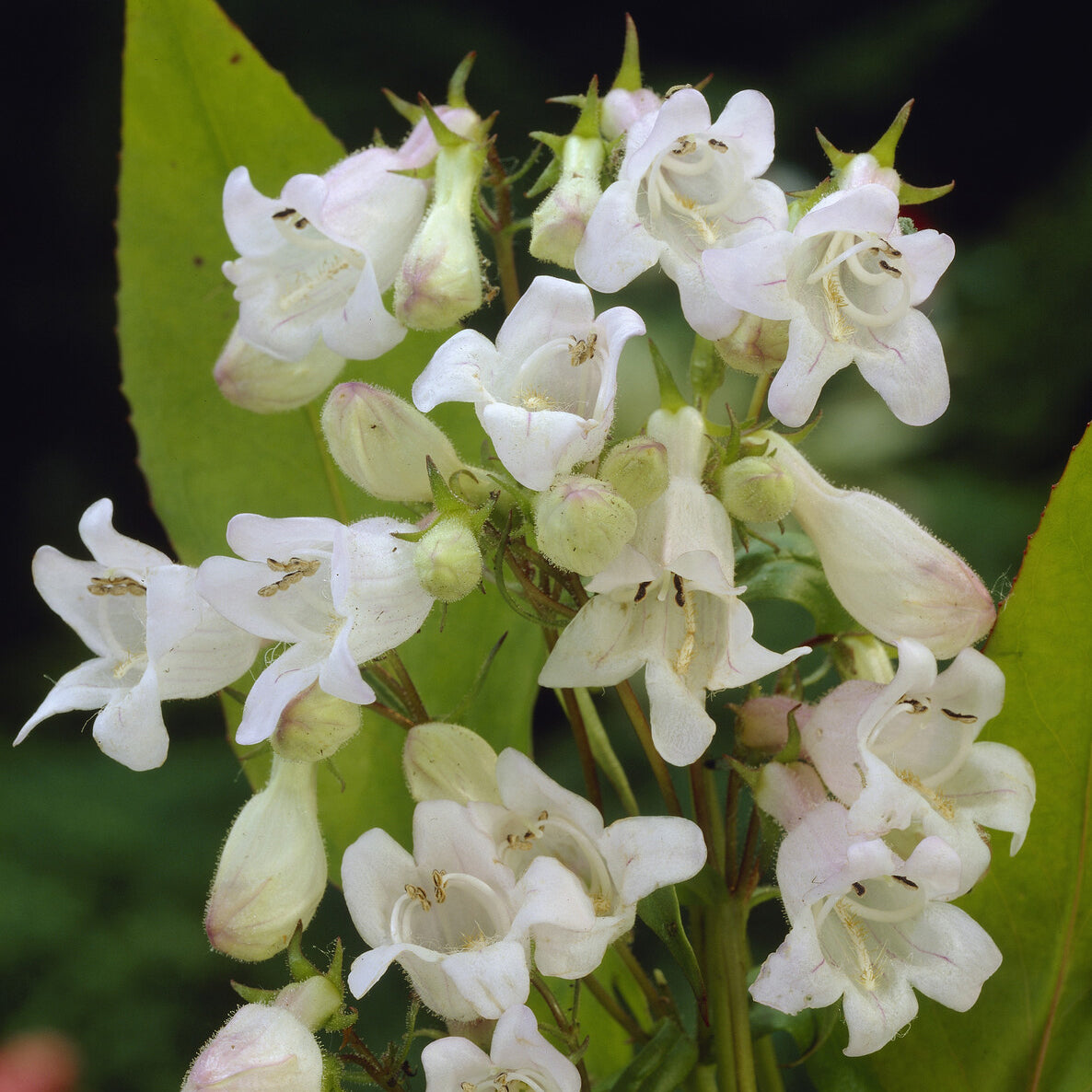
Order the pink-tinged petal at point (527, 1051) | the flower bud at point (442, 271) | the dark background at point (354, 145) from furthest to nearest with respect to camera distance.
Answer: the dark background at point (354, 145)
the flower bud at point (442, 271)
the pink-tinged petal at point (527, 1051)

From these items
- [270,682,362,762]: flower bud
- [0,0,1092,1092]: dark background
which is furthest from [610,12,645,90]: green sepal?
[0,0,1092,1092]: dark background

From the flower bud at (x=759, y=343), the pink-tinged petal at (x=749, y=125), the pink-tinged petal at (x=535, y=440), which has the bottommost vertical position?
the flower bud at (x=759, y=343)

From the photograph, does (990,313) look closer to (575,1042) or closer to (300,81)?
(300,81)

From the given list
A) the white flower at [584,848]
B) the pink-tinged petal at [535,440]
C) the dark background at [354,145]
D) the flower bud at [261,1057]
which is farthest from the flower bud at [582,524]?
the dark background at [354,145]

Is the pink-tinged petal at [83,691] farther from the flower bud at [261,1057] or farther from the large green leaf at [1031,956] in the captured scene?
the large green leaf at [1031,956]

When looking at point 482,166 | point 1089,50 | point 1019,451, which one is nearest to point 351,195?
point 482,166
